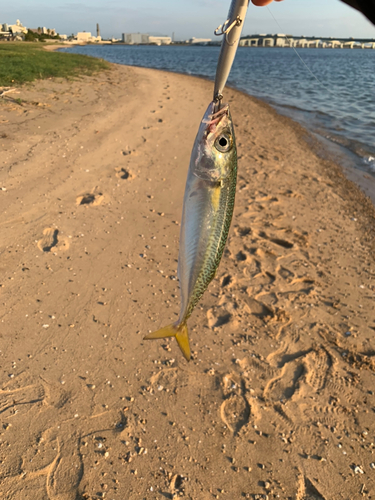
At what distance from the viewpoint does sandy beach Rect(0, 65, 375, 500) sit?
2.87 meters

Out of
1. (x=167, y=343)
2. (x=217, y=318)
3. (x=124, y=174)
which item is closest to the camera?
(x=167, y=343)

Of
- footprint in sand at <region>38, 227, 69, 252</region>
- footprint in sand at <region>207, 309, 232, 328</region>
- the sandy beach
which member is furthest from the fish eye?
footprint in sand at <region>38, 227, 69, 252</region>

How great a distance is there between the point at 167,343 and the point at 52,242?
2.67 m

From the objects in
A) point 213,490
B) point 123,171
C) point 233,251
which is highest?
point 123,171

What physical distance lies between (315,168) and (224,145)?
9018mm

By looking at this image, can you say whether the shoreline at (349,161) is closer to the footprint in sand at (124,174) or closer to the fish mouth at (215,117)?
the footprint in sand at (124,174)

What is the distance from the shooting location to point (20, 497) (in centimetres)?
256

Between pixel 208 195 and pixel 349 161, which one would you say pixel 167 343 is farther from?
pixel 349 161

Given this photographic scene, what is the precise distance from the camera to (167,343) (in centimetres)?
397

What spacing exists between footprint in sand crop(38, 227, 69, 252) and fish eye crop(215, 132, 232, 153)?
3866mm

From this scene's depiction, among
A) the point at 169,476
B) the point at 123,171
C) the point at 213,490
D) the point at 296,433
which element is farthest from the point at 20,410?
the point at 123,171

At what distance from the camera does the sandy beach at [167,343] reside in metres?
2.87

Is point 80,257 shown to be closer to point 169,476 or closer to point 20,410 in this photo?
point 20,410

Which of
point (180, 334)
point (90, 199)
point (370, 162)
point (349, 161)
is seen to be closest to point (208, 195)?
point (180, 334)
